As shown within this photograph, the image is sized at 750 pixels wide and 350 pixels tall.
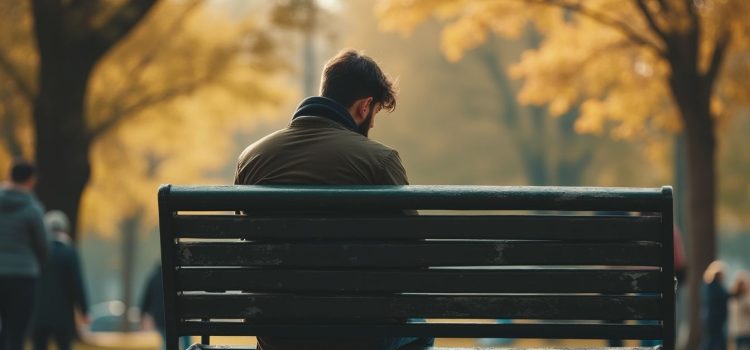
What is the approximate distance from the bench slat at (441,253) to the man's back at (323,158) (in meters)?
0.30

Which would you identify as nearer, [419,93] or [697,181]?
[697,181]

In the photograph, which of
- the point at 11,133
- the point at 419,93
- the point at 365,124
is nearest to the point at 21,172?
the point at 365,124

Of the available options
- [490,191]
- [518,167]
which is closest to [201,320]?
[490,191]

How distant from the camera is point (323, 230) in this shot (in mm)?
3721

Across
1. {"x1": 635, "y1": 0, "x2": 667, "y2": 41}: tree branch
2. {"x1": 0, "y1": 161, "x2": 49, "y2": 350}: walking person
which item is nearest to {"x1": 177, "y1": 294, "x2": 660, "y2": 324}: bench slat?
{"x1": 0, "y1": 161, "x2": 49, "y2": 350}: walking person

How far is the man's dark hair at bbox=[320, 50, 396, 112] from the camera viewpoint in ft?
13.7

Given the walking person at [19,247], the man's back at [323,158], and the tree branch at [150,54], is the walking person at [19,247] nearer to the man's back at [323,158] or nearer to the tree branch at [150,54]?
the man's back at [323,158]

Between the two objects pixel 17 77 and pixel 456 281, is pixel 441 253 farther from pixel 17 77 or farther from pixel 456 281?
pixel 17 77

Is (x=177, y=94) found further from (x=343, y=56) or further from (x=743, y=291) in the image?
(x=343, y=56)

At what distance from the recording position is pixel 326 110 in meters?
4.09

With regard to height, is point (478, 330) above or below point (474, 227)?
below

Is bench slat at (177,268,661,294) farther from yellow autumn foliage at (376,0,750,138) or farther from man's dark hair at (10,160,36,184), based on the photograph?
yellow autumn foliage at (376,0,750,138)

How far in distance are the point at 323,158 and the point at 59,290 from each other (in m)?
9.18

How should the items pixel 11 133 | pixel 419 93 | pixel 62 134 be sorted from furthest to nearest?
pixel 419 93, pixel 11 133, pixel 62 134
